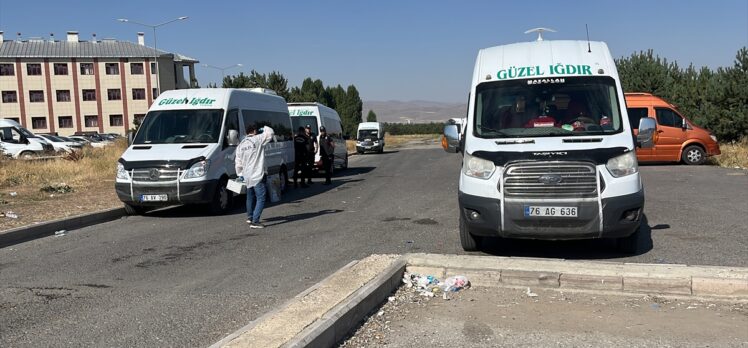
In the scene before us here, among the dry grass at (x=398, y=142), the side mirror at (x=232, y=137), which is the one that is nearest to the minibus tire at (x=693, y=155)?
the side mirror at (x=232, y=137)

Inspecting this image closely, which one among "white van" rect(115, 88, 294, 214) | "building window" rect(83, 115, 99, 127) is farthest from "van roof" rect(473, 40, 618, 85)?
"building window" rect(83, 115, 99, 127)

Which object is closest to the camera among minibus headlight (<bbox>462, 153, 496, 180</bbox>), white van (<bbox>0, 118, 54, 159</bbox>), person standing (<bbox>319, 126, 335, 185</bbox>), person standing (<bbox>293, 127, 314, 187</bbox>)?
minibus headlight (<bbox>462, 153, 496, 180</bbox>)

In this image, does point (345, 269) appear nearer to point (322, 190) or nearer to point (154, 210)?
point (154, 210)

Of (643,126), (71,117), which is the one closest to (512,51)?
(643,126)

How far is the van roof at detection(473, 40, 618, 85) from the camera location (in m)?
7.48

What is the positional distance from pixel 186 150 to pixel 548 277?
26.2 ft

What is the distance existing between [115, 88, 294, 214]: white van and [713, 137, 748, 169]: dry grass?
1575 cm

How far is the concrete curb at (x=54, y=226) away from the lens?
9175mm

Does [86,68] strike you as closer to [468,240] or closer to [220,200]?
[220,200]

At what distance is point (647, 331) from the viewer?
4645 mm

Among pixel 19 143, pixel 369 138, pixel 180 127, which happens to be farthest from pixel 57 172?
pixel 369 138

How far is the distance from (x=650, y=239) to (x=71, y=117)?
246 feet

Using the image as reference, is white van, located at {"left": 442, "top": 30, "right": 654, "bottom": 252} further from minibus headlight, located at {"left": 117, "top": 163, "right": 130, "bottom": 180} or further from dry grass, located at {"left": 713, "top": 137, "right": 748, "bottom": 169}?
dry grass, located at {"left": 713, "top": 137, "right": 748, "bottom": 169}

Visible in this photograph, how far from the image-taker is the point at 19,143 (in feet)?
98.7
